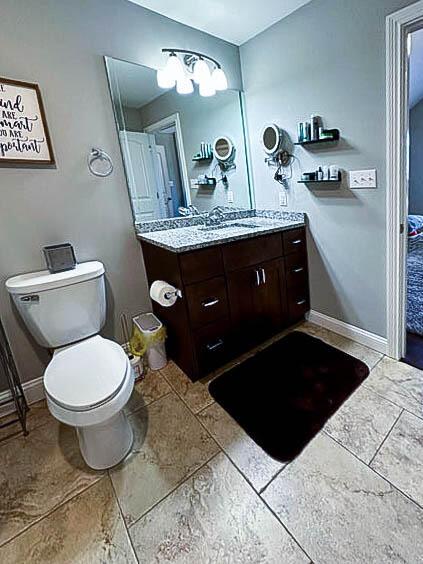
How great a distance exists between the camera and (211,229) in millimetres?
2221

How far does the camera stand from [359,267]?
6.58ft

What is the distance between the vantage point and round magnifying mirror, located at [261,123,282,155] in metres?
2.18

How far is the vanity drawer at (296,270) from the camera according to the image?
7.32ft

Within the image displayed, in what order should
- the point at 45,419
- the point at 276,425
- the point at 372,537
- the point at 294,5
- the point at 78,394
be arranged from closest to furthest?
the point at 372,537 < the point at 78,394 < the point at 276,425 < the point at 45,419 < the point at 294,5

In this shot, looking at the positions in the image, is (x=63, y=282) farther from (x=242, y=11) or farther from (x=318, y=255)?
(x=242, y=11)

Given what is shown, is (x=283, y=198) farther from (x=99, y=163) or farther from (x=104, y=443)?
(x=104, y=443)

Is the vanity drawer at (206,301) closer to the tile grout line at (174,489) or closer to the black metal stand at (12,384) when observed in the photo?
the tile grout line at (174,489)

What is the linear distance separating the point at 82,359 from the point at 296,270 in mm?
1610

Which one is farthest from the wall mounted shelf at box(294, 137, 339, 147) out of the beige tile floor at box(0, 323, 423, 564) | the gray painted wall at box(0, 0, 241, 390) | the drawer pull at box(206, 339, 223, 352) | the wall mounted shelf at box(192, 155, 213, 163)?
the beige tile floor at box(0, 323, 423, 564)

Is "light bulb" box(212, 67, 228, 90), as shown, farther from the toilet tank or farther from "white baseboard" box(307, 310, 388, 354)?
"white baseboard" box(307, 310, 388, 354)

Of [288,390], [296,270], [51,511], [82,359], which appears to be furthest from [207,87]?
[51,511]

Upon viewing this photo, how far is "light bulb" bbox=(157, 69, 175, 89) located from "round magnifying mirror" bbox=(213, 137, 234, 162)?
0.54 meters

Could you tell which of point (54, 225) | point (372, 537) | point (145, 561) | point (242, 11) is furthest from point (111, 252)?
point (372, 537)

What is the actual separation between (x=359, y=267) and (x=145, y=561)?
6.24 ft
